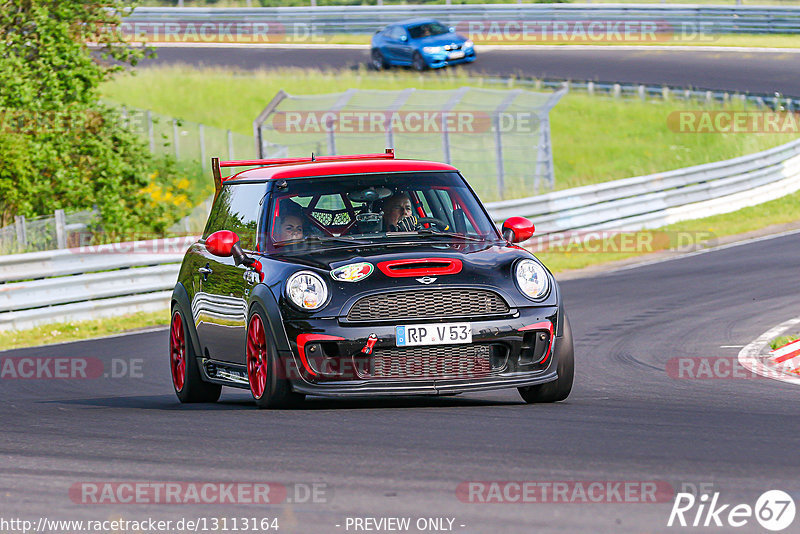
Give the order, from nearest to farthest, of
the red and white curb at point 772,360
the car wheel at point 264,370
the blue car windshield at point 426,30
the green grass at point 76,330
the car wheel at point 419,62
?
the car wheel at point 264,370
the red and white curb at point 772,360
the green grass at point 76,330
the car wheel at point 419,62
the blue car windshield at point 426,30

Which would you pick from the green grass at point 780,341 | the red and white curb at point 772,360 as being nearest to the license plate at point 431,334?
the red and white curb at point 772,360

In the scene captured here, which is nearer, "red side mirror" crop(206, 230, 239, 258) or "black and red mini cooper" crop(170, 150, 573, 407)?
"black and red mini cooper" crop(170, 150, 573, 407)

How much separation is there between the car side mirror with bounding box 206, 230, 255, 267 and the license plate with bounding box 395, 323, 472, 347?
1501 millimetres

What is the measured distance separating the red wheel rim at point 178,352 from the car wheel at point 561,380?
2958 mm

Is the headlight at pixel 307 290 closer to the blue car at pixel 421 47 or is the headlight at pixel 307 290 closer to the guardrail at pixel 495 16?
the blue car at pixel 421 47

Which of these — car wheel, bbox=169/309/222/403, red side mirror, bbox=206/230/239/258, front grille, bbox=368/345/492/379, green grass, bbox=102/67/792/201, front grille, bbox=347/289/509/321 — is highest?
red side mirror, bbox=206/230/239/258

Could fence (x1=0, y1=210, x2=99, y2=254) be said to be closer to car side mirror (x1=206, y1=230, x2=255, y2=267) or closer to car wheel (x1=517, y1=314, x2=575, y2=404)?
car side mirror (x1=206, y1=230, x2=255, y2=267)

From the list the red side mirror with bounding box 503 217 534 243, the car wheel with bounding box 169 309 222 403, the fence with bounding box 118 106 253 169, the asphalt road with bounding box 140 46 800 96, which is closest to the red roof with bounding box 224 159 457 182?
the red side mirror with bounding box 503 217 534 243

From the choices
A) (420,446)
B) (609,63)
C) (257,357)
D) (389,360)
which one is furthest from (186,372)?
(609,63)

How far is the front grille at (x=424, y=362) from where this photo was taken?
8.01 m

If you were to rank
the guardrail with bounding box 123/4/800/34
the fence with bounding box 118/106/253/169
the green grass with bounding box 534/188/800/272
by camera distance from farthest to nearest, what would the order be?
1. the guardrail with bounding box 123/4/800/34
2. the fence with bounding box 118/106/253/169
3. the green grass with bounding box 534/188/800/272

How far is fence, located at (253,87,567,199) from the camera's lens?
23875 millimetres

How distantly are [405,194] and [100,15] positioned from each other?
52.1 ft

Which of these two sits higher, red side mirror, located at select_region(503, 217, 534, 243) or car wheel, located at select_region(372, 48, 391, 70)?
red side mirror, located at select_region(503, 217, 534, 243)
